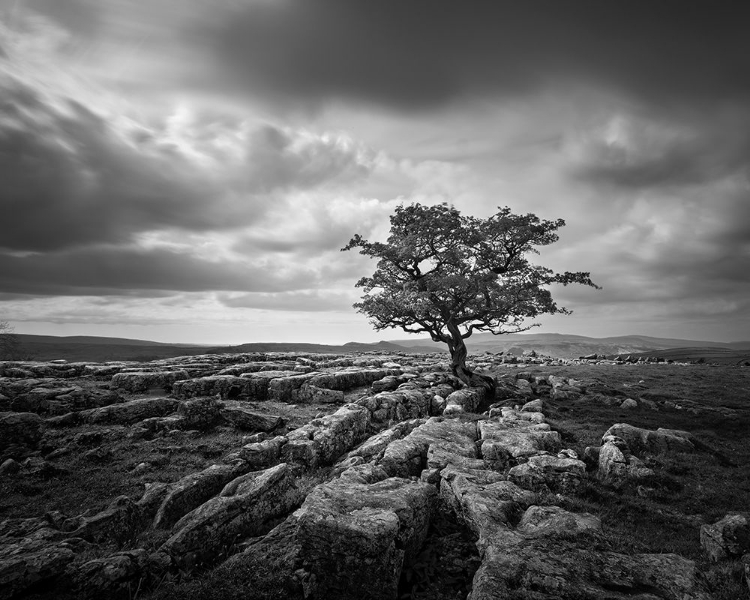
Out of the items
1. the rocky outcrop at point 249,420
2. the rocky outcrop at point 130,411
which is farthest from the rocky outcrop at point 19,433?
the rocky outcrop at point 249,420

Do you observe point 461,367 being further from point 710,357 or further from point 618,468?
point 710,357

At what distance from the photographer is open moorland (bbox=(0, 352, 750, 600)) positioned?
885 centimetres

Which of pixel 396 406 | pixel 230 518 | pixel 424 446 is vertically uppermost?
pixel 424 446

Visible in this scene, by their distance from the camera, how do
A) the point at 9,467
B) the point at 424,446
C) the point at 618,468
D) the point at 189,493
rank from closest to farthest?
the point at 189,493 < the point at 618,468 < the point at 424,446 < the point at 9,467

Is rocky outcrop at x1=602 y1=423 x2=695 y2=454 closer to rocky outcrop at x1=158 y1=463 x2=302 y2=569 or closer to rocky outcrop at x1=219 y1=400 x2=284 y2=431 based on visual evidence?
rocky outcrop at x1=158 y1=463 x2=302 y2=569

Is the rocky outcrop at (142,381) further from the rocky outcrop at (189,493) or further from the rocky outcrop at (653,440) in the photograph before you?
the rocky outcrop at (653,440)

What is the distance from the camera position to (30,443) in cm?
2203

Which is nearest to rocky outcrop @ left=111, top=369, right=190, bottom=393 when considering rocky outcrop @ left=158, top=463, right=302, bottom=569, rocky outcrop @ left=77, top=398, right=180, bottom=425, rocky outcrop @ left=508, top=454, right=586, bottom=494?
rocky outcrop @ left=77, top=398, right=180, bottom=425

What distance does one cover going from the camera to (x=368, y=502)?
35.8ft

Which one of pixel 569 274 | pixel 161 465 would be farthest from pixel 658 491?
pixel 161 465

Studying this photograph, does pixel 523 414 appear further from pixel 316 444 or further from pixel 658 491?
pixel 316 444

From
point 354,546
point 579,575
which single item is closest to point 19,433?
point 354,546

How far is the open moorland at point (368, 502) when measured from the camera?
8.85m

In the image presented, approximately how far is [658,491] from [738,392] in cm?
3428
